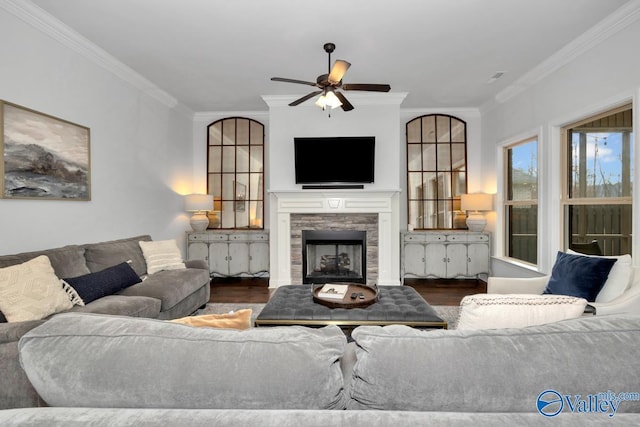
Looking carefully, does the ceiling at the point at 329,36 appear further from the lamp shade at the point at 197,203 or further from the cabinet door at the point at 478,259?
the cabinet door at the point at 478,259

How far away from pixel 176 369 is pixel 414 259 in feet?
15.6

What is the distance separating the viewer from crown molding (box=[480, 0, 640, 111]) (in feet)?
8.91

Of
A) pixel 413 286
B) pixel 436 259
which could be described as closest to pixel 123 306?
pixel 413 286

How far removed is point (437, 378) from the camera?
767 millimetres

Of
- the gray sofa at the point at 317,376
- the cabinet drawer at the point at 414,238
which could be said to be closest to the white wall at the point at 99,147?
the gray sofa at the point at 317,376

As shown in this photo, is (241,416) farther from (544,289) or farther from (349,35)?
(349,35)

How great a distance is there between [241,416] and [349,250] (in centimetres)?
454

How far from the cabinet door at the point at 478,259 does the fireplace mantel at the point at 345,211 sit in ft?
3.89

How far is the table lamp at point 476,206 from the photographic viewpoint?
505 cm

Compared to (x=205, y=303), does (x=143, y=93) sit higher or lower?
higher

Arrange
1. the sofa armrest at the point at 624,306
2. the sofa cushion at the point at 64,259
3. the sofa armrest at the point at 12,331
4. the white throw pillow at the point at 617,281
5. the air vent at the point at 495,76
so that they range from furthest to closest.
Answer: the air vent at the point at 495,76 < the sofa cushion at the point at 64,259 < the white throw pillow at the point at 617,281 < the sofa armrest at the point at 624,306 < the sofa armrest at the point at 12,331

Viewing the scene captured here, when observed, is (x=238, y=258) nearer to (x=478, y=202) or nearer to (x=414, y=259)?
(x=414, y=259)

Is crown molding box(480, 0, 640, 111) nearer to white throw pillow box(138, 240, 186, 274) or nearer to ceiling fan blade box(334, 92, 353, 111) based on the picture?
ceiling fan blade box(334, 92, 353, 111)

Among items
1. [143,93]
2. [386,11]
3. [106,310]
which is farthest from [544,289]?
[143,93]
